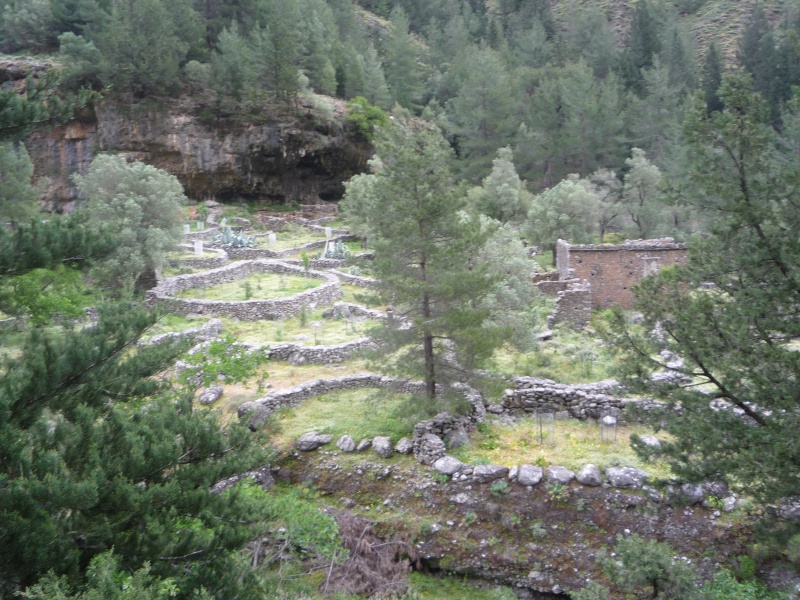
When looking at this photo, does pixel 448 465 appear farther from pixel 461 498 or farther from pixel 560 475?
pixel 560 475

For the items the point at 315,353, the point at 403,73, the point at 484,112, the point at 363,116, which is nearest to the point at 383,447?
the point at 315,353

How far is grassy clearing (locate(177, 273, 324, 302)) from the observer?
72.7 feet

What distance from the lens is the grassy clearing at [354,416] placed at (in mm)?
12208

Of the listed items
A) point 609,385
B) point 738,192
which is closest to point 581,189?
point 609,385

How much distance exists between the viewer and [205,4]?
159 ft

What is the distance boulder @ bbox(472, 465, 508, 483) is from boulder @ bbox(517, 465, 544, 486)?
27 centimetres

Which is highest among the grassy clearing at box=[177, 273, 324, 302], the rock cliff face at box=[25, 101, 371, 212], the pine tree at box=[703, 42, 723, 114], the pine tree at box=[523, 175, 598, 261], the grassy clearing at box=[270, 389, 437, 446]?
the pine tree at box=[703, 42, 723, 114]

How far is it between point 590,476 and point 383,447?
383 cm

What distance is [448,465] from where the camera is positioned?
11102 mm

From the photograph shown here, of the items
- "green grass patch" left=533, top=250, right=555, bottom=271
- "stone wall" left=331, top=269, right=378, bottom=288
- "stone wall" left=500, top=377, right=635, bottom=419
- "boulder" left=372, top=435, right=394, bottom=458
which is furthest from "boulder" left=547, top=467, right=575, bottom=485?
"green grass patch" left=533, top=250, right=555, bottom=271

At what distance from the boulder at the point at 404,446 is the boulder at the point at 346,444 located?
87cm

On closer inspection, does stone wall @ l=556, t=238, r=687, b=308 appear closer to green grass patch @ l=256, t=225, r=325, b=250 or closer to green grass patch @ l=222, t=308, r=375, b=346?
green grass patch @ l=222, t=308, r=375, b=346

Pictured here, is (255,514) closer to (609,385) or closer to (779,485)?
(779,485)

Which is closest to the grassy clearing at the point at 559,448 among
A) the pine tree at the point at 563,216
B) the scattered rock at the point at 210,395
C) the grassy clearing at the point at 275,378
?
the grassy clearing at the point at 275,378
